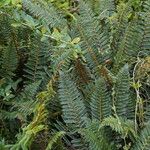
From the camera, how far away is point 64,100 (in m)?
2.60

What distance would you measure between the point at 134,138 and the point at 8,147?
26.5 inches

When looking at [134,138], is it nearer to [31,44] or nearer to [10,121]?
[10,121]

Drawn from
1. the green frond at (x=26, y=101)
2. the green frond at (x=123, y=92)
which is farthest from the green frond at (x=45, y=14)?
the green frond at (x=123, y=92)

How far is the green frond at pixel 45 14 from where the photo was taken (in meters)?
3.14

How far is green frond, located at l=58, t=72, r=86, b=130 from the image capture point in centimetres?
258

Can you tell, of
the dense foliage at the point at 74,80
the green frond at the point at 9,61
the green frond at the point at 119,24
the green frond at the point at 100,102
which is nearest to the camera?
the dense foliage at the point at 74,80

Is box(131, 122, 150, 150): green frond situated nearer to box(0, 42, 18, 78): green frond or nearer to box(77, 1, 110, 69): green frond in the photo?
box(77, 1, 110, 69): green frond

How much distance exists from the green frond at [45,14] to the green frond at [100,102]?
75 centimetres

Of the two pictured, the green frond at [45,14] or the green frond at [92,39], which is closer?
the green frond at [92,39]

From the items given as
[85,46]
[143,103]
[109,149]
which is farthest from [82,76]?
[109,149]

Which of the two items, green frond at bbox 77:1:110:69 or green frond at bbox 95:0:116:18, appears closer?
green frond at bbox 77:1:110:69

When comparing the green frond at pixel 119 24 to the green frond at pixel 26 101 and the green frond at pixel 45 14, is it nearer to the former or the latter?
the green frond at pixel 45 14

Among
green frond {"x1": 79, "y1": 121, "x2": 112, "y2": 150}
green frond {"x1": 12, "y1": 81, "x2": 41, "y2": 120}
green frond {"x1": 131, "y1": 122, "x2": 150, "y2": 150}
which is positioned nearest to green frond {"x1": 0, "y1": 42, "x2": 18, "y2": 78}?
green frond {"x1": 12, "y1": 81, "x2": 41, "y2": 120}

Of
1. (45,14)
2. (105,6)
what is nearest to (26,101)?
(45,14)
